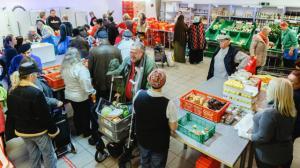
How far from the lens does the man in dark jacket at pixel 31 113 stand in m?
2.55

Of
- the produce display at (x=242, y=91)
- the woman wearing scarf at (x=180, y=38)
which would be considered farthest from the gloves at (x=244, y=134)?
the woman wearing scarf at (x=180, y=38)

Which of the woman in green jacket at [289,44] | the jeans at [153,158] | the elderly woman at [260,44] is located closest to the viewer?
the jeans at [153,158]

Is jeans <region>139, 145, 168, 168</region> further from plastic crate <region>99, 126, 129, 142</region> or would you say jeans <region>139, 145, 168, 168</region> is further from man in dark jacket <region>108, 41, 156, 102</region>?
man in dark jacket <region>108, 41, 156, 102</region>

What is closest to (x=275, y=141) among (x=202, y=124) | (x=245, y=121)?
(x=245, y=121)

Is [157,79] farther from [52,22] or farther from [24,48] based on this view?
[52,22]

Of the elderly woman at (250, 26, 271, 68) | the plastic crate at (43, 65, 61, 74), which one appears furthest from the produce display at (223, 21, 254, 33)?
the plastic crate at (43, 65, 61, 74)

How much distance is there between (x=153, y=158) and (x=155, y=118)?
586mm

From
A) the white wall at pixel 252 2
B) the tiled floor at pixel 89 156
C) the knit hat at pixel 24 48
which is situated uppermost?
the white wall at pixel 252 2

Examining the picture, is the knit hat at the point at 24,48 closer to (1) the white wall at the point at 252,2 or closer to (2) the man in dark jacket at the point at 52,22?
(2) the man in dark jacket at the point at 52,22

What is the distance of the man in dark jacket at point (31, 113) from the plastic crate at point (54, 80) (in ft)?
3.65

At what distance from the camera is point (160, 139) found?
254 centimetres

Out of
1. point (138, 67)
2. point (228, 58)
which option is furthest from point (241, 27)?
point (138, 67)

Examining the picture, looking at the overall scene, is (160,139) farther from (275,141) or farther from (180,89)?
(180,89)

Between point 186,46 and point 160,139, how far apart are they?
6712 millimetres
